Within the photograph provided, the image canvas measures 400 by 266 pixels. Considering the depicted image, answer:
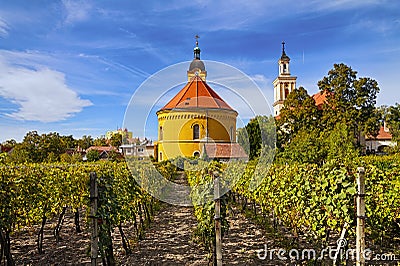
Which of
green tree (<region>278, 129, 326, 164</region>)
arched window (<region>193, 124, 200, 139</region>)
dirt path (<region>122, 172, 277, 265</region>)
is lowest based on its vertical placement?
dirt path (<region>122, 172, 277, 265</region>)

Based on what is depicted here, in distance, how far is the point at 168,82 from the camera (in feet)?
23.3

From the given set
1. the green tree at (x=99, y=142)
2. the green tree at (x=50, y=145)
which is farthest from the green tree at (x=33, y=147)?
the green tree at (x=99, y=142)

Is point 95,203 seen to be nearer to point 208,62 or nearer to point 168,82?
point 168,82

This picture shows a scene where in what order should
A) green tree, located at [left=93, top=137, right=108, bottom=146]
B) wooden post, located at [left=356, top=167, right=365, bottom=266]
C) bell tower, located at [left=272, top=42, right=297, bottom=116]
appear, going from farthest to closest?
1. green tree, located at [left=93, top=137, right=108, bottom=146]
2. bell tower, located at [left=272, top=42, right=297, bottom=116]
3. wooden post, located at [left=356, top=167, right=365, bottom=266]

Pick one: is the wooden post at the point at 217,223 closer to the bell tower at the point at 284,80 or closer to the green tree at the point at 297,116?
the green tree at the point at 297,116

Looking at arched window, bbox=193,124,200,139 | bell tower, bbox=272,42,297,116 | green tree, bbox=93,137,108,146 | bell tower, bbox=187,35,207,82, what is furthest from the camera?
green tree, bbox=93,137,108,146

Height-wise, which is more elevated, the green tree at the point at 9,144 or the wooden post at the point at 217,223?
the green tree at the point at 9,144

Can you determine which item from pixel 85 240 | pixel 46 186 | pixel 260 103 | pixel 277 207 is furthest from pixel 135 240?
pixel 260 103

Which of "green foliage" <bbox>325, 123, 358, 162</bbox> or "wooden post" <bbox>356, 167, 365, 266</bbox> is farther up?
"green foliage" <bbox>325, 123, 358, 162</bbox>

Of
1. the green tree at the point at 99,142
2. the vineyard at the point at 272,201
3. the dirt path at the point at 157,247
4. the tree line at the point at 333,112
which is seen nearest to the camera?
the vineyard at the point at 272,201

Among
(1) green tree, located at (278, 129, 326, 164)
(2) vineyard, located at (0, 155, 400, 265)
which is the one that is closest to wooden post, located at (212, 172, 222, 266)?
(2) vineyard, located at (0, 155, 400, 265)

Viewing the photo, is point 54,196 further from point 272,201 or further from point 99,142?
point 99,142

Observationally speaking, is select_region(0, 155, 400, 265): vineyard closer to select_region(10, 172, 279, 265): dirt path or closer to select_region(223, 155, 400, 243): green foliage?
select_region(223, 155, 400, 243): green foliage

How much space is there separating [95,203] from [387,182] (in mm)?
4573
